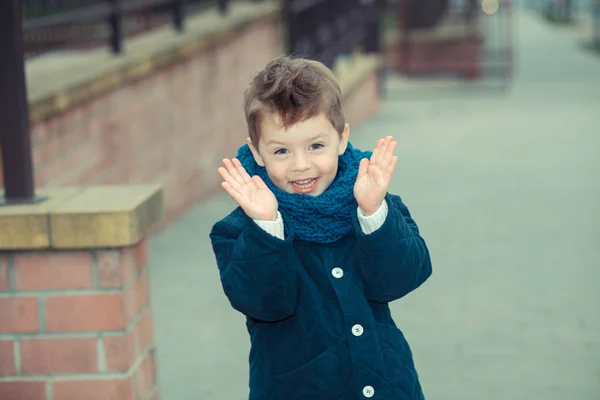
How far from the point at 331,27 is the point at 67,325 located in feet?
32.6

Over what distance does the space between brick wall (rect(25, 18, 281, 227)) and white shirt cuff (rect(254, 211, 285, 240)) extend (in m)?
2.87

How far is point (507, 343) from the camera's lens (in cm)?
470

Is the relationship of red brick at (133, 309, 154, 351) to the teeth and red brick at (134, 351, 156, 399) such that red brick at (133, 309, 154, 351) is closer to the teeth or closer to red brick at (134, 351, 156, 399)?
red brick at (134, 351, 156, 399)

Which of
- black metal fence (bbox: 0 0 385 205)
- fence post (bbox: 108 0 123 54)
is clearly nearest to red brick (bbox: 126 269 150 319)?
black metal fence (bbox: 0 0 385 205)

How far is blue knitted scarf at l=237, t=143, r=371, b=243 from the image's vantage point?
242 centimetres

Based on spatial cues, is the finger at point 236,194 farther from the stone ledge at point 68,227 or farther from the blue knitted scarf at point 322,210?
the stone ledge at point 68,227

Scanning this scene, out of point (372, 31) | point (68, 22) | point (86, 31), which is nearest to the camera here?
point (68, 22)

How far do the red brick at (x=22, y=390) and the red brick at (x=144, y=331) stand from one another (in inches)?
12.4

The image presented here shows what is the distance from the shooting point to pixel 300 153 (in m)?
2.38

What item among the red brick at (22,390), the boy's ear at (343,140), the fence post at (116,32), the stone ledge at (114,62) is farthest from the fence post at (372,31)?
the boy's ear at (343,140)

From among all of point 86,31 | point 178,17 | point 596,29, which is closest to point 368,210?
point 86,31

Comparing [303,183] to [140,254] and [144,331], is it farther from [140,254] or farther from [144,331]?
[144,331]

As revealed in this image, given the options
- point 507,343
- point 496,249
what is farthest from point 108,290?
point 496,249

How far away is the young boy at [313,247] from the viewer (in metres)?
2.38
